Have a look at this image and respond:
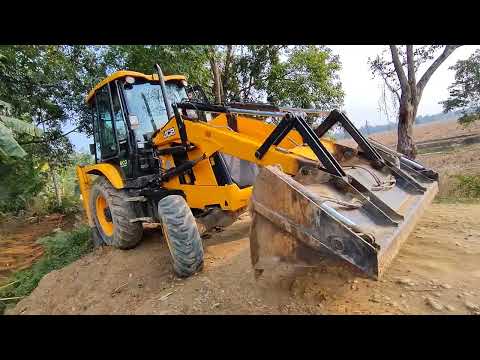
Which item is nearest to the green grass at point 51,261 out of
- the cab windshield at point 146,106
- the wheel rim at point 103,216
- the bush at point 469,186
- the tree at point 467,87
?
the wheel rim at point 103,216

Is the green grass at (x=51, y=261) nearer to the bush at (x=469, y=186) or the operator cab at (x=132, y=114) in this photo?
the operator cab at (x=132, y=114)

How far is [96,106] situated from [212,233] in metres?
2.95

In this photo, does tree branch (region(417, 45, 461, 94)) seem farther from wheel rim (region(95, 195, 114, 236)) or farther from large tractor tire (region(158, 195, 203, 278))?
wheel rim (region(95, 195, 114, 236))

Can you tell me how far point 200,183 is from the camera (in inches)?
188

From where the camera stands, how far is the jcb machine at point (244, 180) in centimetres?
268

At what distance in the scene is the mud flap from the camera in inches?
97.0

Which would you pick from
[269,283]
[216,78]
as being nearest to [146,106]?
[269,283]

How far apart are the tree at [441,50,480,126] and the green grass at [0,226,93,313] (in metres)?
17.9

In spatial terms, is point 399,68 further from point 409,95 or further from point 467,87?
point 467,87

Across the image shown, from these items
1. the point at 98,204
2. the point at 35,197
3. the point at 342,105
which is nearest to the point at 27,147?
the point at 35,197

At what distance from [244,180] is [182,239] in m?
1.21

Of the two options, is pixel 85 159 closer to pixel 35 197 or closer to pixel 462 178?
pixel 35 197

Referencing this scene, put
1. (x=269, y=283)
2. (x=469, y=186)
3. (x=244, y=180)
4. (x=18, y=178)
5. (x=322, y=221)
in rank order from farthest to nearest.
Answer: (x=18, y=178) < (x=469, y=186) < (x=244, y=180) < (x=269, y=283) < (x=322, y=221)

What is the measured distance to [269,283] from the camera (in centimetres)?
340
